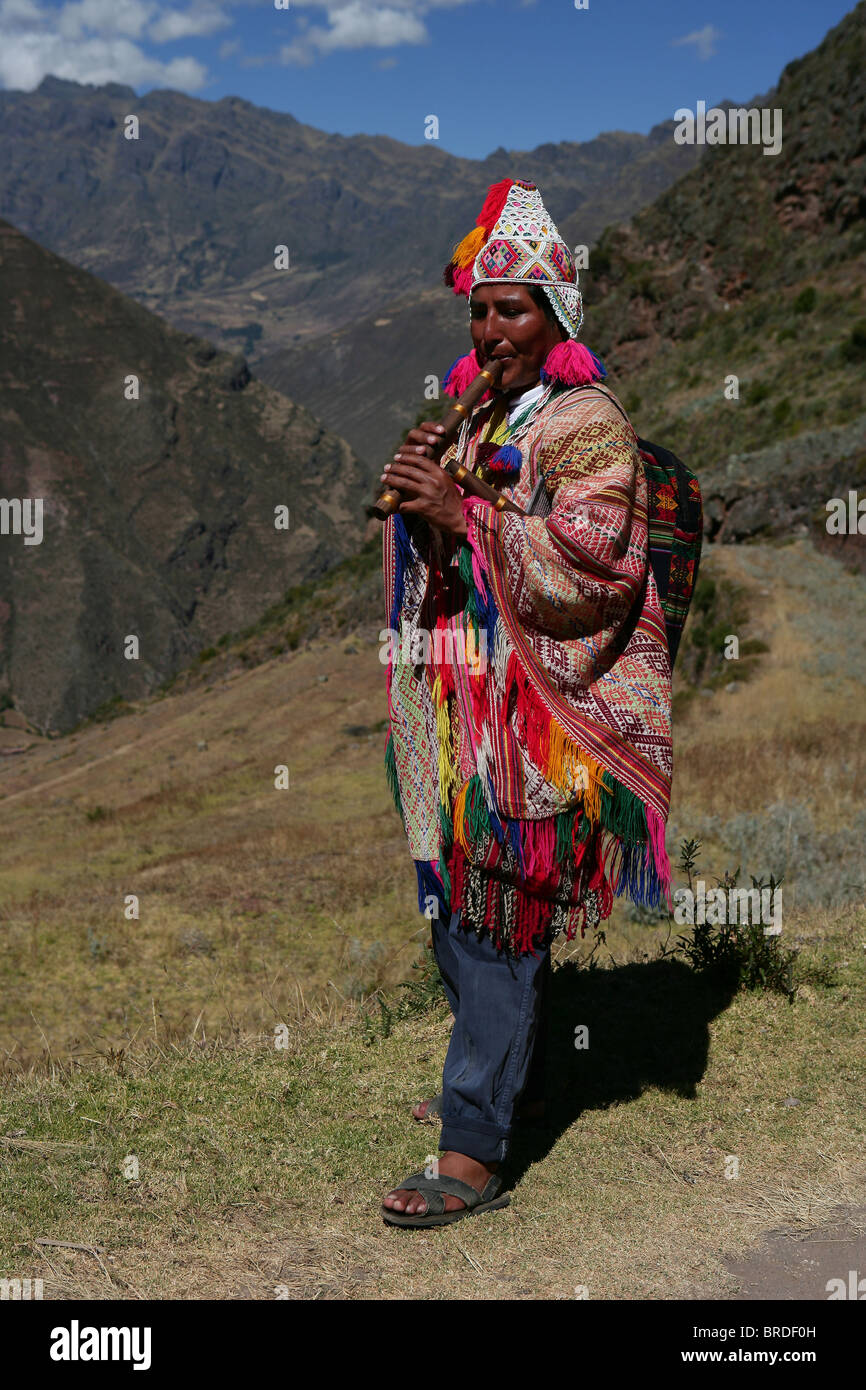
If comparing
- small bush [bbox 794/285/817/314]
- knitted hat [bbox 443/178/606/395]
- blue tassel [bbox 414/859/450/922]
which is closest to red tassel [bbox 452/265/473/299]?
knitted hat [bbox 443/178/606/395]

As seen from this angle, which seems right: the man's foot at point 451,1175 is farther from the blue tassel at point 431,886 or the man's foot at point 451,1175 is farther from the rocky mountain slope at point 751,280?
the rocky mountain slope at point 751,280

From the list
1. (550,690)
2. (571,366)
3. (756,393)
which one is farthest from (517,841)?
(756,393)

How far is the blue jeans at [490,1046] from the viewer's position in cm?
292

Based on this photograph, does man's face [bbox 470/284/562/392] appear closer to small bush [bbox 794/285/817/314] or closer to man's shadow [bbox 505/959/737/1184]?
man's shadow [bbox 505/959/737/1184]

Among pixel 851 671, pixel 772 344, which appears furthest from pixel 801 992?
pixel 772 344

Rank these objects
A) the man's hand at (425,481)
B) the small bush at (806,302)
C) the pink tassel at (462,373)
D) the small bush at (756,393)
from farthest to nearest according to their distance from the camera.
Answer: the small bush at (806,302), the small bush at (756,393), the pink tassel at (462,373), the man's hand at (425,481)

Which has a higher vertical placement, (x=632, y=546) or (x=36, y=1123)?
(x=632, y=546)

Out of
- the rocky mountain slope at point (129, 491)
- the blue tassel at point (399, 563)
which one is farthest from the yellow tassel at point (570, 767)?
the rocky mountain slope at point (129, 491)

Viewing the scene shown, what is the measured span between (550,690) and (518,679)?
79 mm

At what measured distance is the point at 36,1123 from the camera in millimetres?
3350

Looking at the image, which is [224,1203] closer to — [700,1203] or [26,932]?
[700,1203]

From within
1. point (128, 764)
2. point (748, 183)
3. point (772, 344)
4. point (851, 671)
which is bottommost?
point (128, 764)

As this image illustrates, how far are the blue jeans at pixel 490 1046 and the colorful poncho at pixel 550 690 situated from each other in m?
0.07
